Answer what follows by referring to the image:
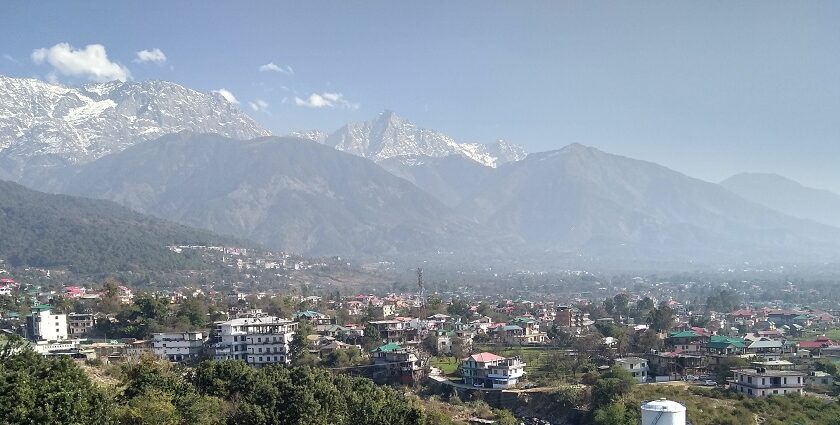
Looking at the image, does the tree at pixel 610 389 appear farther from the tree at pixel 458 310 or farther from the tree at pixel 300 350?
the tree at pixel 458 310

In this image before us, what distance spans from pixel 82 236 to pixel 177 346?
80644mm

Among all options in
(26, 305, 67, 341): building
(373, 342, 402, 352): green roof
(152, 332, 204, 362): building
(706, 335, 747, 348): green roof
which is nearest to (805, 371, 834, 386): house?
(706, 335, 747, 348): green roof

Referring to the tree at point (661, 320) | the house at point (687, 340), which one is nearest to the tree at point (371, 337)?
the house at point (687, 340)

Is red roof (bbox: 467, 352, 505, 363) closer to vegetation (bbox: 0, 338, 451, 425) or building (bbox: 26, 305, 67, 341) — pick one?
vegetation (bbox: 0, 338, 451, 425)

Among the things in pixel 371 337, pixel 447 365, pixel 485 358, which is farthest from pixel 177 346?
pixel 485 358

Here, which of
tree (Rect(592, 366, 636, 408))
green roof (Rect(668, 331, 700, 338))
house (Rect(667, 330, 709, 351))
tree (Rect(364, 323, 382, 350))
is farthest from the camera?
green roof (Rect(668, 331, 700, 338))

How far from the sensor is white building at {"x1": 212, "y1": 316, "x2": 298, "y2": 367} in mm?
40688

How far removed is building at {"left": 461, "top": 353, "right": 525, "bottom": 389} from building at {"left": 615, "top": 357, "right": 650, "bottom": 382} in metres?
4.89

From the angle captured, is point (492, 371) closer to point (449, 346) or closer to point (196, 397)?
point (449, 346)

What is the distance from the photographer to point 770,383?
33.8m

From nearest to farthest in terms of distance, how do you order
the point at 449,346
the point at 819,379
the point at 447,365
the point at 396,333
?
the point at 819,379 < the point at 447,365 < the point at 449,346 < the point at 396,333

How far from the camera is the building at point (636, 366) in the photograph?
38562mm

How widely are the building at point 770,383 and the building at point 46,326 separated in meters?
33.9

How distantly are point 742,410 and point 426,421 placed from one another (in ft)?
44.6
